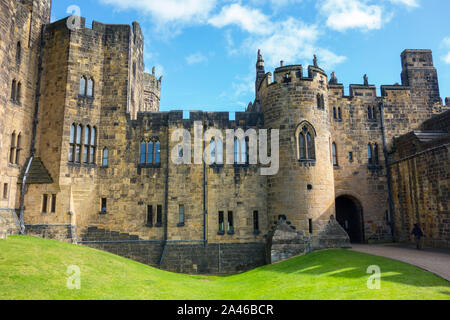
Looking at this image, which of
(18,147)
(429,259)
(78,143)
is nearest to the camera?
(429,259)

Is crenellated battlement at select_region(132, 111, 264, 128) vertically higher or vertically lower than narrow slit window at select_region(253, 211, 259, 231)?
higher

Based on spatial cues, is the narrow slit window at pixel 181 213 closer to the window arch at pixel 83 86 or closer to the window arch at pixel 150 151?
the window arch at pixel 150 151

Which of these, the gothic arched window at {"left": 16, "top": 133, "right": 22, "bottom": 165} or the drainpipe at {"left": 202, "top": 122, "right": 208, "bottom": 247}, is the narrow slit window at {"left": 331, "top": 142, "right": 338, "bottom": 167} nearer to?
the drainpipe at {"left": 202, "top": 122, "right": 208, "bottom": 247}

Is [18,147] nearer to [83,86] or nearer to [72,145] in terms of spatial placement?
[72,145]

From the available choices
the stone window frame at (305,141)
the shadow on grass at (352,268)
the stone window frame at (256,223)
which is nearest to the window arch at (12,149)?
the stone window frame at (256,223)

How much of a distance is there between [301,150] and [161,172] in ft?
31.9

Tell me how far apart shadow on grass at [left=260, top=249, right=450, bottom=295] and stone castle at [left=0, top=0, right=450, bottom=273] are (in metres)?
1.88

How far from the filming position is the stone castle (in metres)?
18.7

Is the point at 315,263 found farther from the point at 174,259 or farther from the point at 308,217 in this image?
the point at 174,259

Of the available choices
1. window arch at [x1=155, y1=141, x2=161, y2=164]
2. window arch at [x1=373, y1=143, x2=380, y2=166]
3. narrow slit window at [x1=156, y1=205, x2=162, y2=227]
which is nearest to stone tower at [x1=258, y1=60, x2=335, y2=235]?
window arch at [x1=373, y1=143, x2=380, y2=166]

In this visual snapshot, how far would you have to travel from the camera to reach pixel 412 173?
21.1 metres

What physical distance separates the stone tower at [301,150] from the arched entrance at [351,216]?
492 cm

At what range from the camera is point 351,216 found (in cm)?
2383

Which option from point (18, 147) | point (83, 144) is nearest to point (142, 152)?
point (83, 144)
